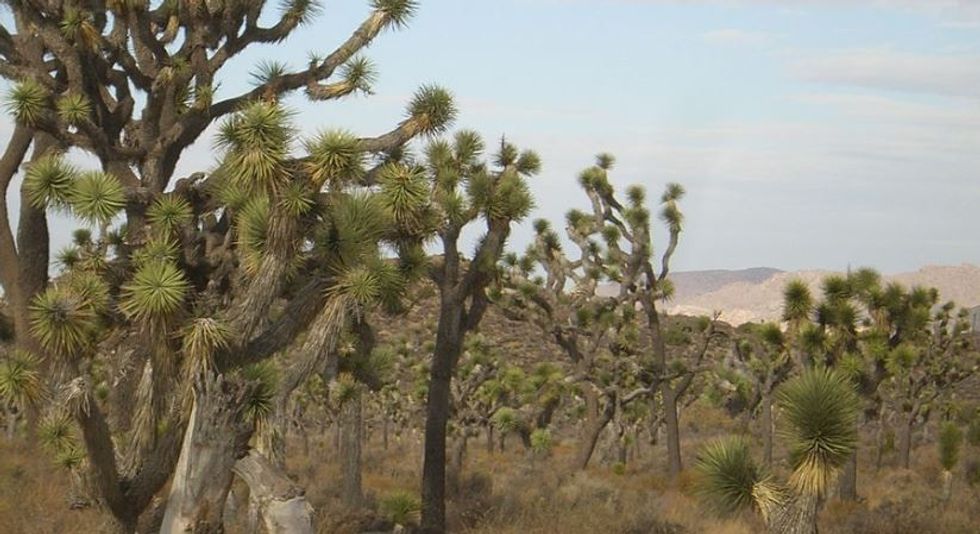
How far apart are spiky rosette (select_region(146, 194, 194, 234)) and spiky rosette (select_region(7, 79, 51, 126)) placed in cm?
133

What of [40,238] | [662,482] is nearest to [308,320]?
[40,238]

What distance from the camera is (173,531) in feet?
26.8

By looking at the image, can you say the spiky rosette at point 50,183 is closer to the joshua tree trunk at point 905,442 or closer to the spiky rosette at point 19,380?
the spiky rosette at point 19,380

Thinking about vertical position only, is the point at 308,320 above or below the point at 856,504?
above

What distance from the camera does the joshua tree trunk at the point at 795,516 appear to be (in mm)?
8609

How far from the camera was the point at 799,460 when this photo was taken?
28.2ft

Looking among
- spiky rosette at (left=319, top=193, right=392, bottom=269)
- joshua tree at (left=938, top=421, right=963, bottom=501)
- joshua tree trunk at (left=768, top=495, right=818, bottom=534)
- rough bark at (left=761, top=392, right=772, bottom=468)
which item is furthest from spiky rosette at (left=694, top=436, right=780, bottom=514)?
rough bark at (left=761, top=392, right=772, bottom=468)

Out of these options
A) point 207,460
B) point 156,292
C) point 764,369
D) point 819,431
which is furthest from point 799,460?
point 764,369

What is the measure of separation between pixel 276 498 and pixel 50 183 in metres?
3.48

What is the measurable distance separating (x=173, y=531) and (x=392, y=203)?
11.1 ft

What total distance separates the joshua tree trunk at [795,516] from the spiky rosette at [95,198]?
19.3 ft

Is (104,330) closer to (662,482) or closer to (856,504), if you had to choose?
(856,504)

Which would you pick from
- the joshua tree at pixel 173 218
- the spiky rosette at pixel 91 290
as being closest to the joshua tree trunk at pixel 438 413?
the joshua tree at pixel 173 218

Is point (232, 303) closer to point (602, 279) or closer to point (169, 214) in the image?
point (169, 214)
